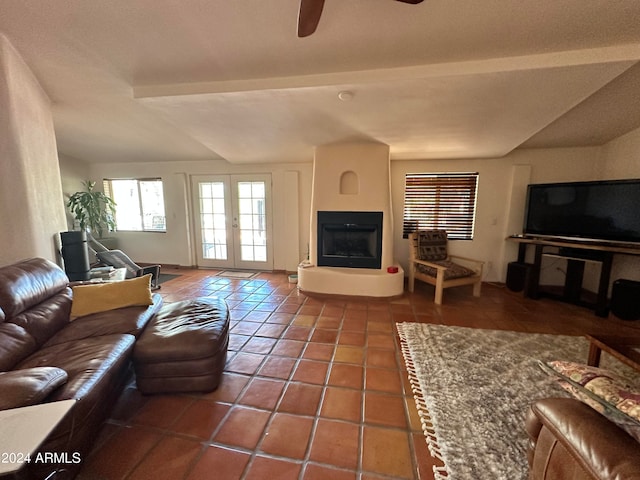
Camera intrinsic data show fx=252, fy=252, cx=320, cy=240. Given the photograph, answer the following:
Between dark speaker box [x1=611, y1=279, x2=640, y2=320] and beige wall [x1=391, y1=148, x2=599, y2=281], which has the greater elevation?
beige wall [x1=391, y1=148, x2=599, y2=281]

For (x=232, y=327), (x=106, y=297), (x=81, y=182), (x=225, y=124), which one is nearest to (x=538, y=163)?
(x=225, y=124)

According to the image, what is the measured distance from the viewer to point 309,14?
1399 mm

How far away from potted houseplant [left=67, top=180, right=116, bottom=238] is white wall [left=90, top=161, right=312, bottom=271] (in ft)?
1.97

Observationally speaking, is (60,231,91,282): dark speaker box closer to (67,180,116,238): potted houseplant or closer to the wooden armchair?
(67,180,116,238): potted houseplant

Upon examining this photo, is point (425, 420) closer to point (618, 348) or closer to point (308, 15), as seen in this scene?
point (618, 348)

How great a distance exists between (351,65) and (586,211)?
136 inches

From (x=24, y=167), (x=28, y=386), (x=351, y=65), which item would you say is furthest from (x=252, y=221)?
(x=28, y=386)

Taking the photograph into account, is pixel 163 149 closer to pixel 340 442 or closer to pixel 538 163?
pixel 340 442

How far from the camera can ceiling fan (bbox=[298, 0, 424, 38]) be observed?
1.32 meters

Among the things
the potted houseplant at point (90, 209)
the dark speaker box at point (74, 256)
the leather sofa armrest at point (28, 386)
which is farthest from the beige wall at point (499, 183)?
the potted houseplant at point (90, 209)

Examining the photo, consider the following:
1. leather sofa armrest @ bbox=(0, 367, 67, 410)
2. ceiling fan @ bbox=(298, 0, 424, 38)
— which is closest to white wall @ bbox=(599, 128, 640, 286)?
ceiling fan @ bbox=(298, 0, 424, 38)

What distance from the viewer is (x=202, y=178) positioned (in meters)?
A: 5.03

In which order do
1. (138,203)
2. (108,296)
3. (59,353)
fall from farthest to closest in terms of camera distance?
(138,203) < (108,296) < (59,353)

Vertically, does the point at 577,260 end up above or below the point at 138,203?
below
